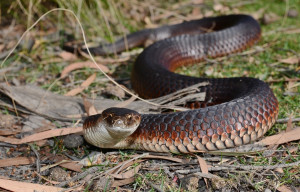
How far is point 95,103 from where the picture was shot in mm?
4074

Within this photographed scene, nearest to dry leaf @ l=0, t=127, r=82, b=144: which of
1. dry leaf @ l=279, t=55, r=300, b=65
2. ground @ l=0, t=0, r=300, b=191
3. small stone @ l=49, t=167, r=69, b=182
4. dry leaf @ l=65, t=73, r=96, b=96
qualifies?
ground @ l=0, t=0, r=300, b=191

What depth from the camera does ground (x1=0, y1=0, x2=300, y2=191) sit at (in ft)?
9.34

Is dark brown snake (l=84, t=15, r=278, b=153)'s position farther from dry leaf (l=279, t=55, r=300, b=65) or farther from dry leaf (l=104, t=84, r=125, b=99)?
dry leaf (l=279, t=55, r=300, b=65)

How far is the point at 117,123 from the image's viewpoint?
114 inches

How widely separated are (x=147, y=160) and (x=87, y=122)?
0.60 m

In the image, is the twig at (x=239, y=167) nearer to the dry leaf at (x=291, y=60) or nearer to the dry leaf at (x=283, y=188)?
the dry leaf at (x=283, y=188)

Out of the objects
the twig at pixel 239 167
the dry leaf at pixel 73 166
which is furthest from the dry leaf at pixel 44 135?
the twig at pixel 239 167

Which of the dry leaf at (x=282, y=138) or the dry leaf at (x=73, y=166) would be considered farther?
the dry leaf at (x=282, y=138)

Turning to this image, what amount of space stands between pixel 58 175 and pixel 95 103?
1234mm

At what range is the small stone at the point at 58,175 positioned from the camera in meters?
2.96

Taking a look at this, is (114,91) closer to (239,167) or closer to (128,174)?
(128,174)

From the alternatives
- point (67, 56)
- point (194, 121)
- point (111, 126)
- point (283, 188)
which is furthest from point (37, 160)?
point (67, 56)

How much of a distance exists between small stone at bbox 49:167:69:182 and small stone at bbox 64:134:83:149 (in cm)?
39

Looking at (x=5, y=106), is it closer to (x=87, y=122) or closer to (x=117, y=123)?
(x=87, y=122)
